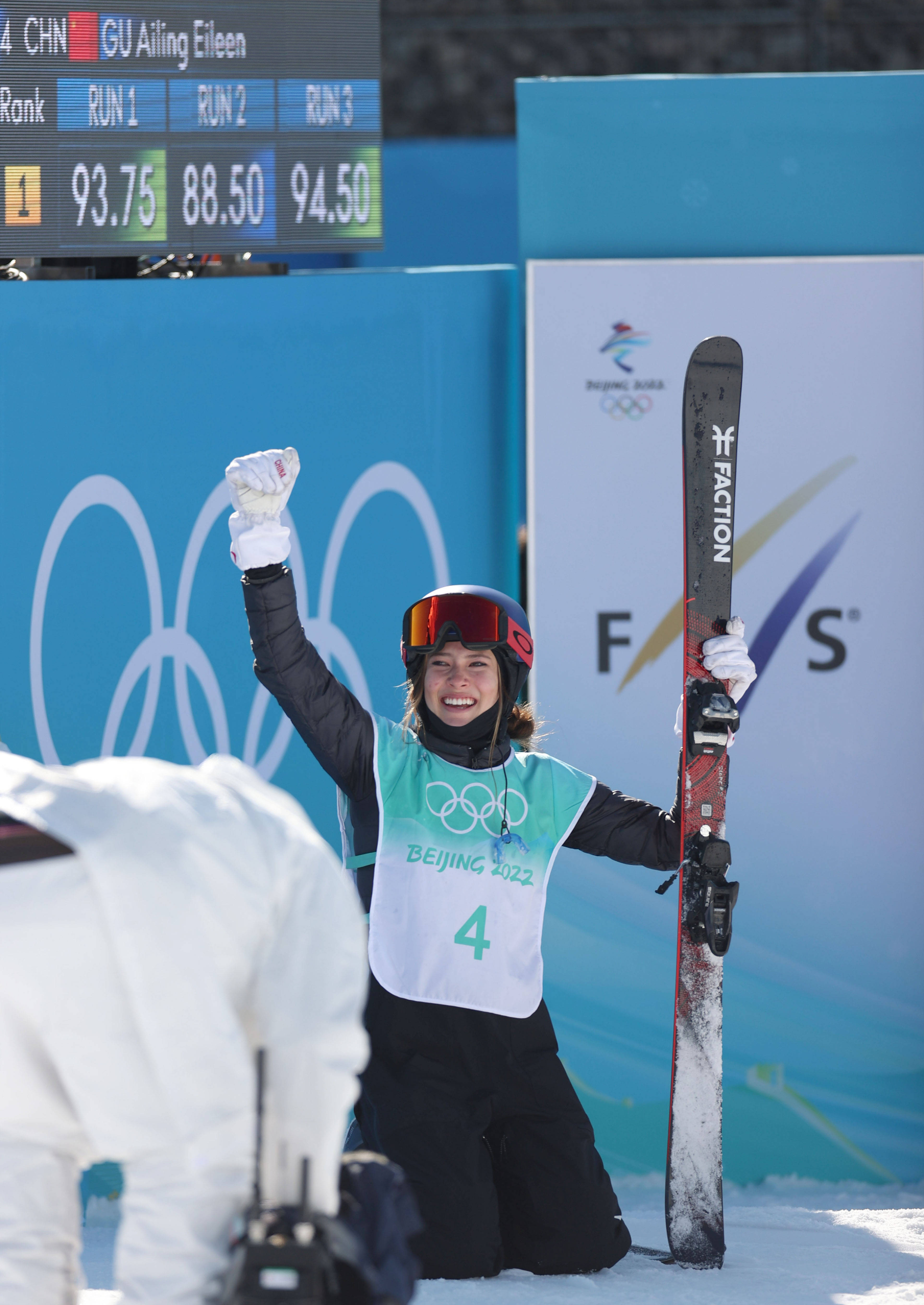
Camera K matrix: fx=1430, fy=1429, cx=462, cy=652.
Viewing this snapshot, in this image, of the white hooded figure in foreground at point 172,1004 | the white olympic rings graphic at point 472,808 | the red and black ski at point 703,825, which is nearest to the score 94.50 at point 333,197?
the red and black ski at point 703,825

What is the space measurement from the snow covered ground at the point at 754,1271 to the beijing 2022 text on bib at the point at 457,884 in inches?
21.8

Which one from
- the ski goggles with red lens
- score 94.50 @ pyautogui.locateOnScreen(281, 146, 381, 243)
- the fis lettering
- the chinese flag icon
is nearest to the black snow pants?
the ski goggles with red lens

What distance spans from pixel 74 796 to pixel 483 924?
56.4 inches

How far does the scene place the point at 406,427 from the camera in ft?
13.6

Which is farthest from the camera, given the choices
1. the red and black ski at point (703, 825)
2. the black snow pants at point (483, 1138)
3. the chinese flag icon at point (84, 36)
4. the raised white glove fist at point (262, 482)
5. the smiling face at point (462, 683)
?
the chinese flag icon at point (84, 36)

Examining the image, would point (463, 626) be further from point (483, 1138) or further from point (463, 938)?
point (483, 1138)

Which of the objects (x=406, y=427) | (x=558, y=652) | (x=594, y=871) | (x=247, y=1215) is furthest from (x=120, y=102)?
(x=247, y=1215)

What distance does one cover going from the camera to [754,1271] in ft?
10.1

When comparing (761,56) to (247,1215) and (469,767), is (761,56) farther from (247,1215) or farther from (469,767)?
(247,1215)

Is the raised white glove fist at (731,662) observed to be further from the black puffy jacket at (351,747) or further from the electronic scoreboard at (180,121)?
the electronic scoreboard at (180,121)

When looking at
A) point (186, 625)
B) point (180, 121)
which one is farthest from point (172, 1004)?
point (180, 121)

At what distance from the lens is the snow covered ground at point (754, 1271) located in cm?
285

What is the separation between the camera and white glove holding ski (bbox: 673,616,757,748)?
3.14 metres

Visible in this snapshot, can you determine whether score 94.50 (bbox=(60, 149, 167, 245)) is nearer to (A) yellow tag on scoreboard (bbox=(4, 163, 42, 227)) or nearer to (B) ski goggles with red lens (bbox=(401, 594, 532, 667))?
(A) yellow tag on scoreboard (bbox=(4, 163, 42, 227))
